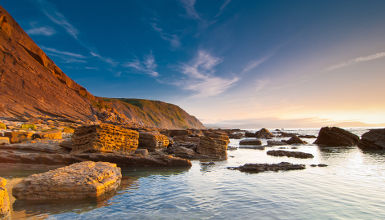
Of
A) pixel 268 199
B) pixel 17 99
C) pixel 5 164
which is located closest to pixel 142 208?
pixel 268 199

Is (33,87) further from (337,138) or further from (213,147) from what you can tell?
(337,138)

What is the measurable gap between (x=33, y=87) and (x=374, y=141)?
7477cm

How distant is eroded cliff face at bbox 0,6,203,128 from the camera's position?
160 feet

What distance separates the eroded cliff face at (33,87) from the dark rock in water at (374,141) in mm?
59912

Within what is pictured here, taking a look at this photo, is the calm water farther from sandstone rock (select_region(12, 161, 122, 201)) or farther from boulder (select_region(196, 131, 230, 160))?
boulder (select_region(196, 131, 230, 160))

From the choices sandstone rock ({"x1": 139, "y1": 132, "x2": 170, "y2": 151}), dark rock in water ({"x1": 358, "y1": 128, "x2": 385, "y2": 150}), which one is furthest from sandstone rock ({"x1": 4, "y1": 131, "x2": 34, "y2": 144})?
A: dark rock in water ({"x1": 358, "y1": 128, "x2": 385, "y2": 150})

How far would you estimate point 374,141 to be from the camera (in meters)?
27.6

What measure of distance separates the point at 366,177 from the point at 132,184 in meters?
12.9

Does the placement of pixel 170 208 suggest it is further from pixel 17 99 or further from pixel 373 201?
pixel 17 99

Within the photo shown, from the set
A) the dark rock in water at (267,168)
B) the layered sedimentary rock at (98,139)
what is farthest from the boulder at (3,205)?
the dark rock in water at (267,168)

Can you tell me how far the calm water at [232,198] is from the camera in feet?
19.9

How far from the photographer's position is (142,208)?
6543 mm

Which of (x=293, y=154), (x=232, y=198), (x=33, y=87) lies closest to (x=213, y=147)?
(x=293, y=154)

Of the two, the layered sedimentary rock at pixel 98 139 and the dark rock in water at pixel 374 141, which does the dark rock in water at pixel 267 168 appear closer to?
the layered sedimentary rock at pixel 98 139
